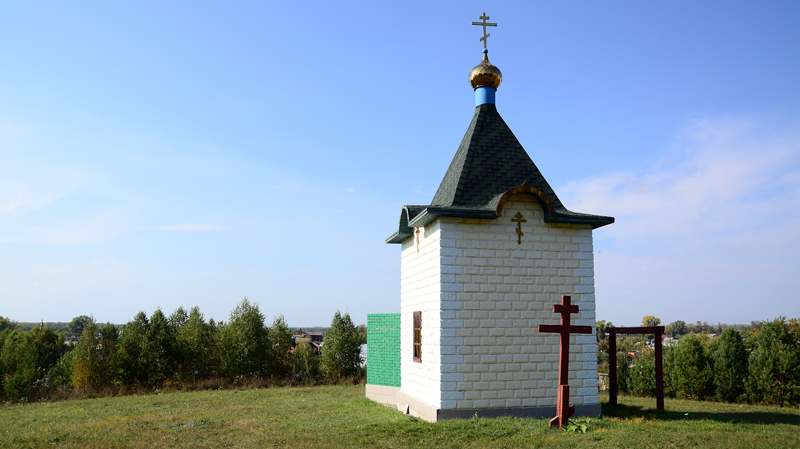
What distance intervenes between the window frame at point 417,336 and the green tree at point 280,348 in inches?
513

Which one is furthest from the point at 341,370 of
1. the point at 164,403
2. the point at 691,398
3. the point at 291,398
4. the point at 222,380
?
the point at 691,398

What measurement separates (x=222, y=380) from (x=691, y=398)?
18.0 m

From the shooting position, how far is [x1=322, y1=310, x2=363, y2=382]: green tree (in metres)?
24.2

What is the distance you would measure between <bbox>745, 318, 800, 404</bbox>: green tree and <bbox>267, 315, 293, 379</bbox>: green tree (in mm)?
17880

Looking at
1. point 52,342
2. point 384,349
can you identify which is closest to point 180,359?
point 384,349

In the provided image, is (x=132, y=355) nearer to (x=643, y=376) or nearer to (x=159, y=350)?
(x=159, y=350)

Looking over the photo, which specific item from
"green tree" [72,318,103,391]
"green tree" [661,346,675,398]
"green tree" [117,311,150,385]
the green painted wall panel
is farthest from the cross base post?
"green tree" [72,318,103,391]

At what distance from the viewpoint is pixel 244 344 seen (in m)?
23.7

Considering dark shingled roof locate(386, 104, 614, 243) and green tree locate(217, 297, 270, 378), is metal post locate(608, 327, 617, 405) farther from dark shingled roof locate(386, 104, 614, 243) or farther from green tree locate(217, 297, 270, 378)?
green tree locate(217, 297, 270, 378)

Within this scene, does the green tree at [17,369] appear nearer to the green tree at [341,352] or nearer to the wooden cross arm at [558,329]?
the green tree at [341,352]

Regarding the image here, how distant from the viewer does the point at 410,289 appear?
1352 centimetres

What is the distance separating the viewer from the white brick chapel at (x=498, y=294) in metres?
11.0

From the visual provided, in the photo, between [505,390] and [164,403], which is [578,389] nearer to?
[505,390]

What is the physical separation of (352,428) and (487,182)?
6.01 m
